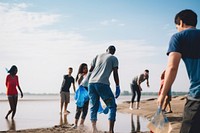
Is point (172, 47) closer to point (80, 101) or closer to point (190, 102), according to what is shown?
point (190, 102)

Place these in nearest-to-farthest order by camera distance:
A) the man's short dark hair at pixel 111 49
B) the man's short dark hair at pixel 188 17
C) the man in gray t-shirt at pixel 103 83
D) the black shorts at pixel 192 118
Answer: the black shorts at pixel 192 118
the man's short dark hair at pixel 188 17
the man in gray t-shirt at pixel 103 83
the man's short dark hair at pixel 111 49

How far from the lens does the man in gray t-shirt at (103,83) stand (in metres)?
6.77

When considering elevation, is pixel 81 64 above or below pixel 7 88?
above

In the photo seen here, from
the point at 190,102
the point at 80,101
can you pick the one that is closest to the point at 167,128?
the point at 190,102

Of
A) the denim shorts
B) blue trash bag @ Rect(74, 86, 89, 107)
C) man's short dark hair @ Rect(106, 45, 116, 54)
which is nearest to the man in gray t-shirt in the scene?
man's short dark hair @ Rect(106, 45, 116, 54)

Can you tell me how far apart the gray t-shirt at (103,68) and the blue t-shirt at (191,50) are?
3.63m

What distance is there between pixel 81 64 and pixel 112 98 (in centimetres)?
201

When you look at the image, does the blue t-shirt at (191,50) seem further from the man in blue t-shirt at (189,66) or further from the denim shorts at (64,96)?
the denim shorts at (64,96)

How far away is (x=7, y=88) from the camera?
10.9 meters

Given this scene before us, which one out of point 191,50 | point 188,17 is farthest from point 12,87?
point 191,50

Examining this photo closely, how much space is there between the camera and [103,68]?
6.88m

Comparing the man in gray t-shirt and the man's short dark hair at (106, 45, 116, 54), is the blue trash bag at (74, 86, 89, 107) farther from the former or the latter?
the man's short dark hair at (106, 45, 116, 54)

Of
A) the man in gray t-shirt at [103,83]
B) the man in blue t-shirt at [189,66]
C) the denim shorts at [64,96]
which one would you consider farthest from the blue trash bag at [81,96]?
the man in blue t-shirt at [189,66]

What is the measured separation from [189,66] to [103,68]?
3.72 meters
